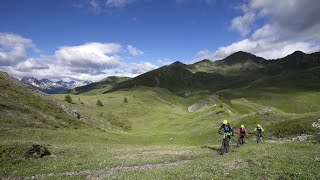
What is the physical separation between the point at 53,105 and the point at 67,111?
3.93 metres

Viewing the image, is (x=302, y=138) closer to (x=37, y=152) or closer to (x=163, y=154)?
(x=163, y=154)

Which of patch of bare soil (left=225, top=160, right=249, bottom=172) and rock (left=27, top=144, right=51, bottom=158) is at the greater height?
rock (left=27, top=144, right=51, bottom=158)

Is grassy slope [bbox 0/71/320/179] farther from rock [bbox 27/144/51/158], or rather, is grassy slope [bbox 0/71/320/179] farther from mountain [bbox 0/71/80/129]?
rock [bbox 27/144/51/158]

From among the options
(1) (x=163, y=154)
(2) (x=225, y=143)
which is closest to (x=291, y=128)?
(2) (x=225, y=143)

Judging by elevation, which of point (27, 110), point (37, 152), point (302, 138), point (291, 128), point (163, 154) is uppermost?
point (27, 110)

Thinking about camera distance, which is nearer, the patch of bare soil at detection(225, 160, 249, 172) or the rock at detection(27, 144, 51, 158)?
the patch of bare soil at detection(225, 160, 249, 172)

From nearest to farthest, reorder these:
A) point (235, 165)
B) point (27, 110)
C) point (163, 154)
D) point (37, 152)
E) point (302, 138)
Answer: point (235, 165) → point (37, 152) → point (163, 154) → point (302, 138) → point (27, 110)

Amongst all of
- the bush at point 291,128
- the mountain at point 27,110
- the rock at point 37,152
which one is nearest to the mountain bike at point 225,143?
the bush at point 291,128

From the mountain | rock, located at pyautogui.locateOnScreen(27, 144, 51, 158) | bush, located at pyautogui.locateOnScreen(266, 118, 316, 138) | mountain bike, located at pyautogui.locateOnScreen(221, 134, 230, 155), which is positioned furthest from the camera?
the mountain

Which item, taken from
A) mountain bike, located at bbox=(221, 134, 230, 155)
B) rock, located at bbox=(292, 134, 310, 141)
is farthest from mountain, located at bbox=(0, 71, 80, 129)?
rock, located at bbox=(292, 134, 310, 141)

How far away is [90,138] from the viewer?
181 feet

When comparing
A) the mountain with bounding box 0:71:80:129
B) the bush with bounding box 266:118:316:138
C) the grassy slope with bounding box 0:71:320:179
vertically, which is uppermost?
the mountain with bounding box 0:71:80:129

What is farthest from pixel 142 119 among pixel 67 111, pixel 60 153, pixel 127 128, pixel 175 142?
pixel 60 153

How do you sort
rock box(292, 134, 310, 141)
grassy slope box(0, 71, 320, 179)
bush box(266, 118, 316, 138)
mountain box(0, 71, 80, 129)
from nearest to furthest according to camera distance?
1. grassy slope box(0, 71, 320, 179)
2. rock box(292, 134, 310, 141)
3. bush box(266, 118, 316, 138)
4. mountain box(0, 71, 80, 129)
